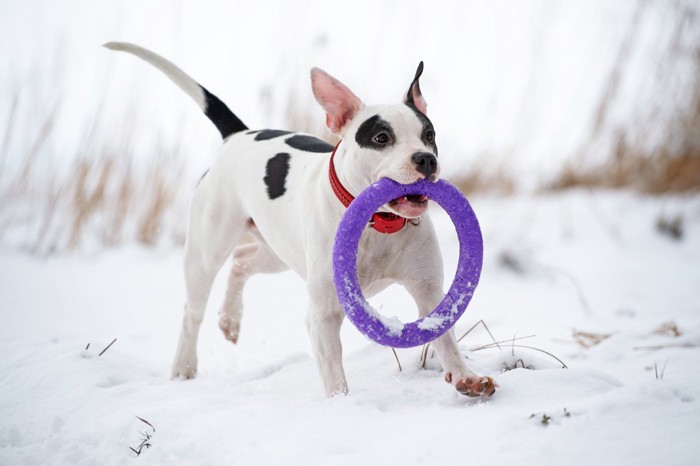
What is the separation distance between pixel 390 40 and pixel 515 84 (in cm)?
126

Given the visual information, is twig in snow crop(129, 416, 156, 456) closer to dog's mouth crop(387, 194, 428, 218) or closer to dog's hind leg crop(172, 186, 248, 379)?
dog's mouth crop(387, 194, 428, 218)

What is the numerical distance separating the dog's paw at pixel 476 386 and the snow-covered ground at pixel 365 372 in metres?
0.03

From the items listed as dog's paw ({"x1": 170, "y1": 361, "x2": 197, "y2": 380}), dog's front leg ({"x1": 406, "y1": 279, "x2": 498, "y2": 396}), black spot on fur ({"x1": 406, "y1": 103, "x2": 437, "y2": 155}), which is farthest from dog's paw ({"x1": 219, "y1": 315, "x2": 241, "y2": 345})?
black spot on fur ({"x1": 406, "y1": 103, "x2": 437, "y2": 155})

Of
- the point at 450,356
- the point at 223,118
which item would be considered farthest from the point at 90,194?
the point at 450,356

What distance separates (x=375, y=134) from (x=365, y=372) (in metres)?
1.05

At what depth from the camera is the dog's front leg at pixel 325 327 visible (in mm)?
2479

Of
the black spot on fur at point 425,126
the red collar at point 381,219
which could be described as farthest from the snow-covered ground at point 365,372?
the black spot on fur at point 425,126

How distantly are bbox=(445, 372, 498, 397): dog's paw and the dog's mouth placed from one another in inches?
23.6

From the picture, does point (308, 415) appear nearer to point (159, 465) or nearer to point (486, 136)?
point (159, 465)

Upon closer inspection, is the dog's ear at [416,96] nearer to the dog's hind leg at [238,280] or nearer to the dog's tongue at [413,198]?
the dog's tongue at [413,198]

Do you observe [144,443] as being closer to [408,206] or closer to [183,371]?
[408,206]

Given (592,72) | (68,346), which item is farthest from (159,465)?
(592,72)

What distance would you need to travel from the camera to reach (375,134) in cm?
249

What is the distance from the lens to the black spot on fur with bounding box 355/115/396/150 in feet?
8.18
